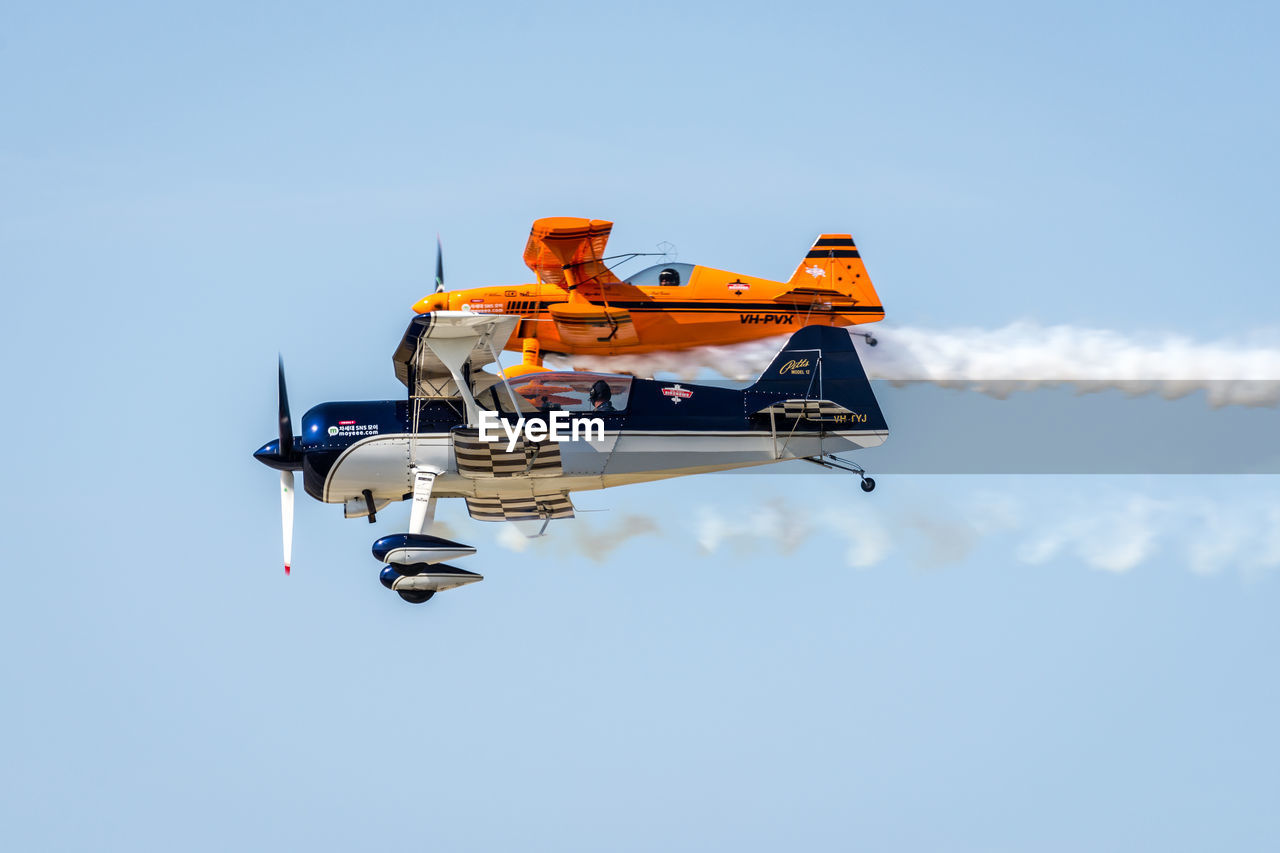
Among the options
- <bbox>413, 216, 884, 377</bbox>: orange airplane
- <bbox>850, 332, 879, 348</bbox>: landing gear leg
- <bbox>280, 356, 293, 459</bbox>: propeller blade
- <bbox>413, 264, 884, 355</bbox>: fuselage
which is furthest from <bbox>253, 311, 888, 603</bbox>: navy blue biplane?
<bbox>850, 332, 879, 348</bbox>: landing gear leg

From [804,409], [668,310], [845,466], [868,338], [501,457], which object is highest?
[668,310]

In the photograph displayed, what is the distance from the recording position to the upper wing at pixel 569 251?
94.8 ft

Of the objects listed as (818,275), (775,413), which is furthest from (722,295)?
(775,413)

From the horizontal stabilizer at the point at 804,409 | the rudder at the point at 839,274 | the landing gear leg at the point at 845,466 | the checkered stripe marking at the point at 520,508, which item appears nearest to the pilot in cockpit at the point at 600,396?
the checkered stripe marking at the point at 520,508

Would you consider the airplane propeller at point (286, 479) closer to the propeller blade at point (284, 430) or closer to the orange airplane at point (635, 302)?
the propeller blade at point (284, 430)

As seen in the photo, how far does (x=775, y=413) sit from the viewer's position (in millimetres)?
26516

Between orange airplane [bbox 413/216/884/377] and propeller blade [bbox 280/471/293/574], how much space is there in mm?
3736

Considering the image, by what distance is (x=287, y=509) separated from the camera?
2638 centimetres

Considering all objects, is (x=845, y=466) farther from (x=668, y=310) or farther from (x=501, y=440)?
(x=501, y=440)

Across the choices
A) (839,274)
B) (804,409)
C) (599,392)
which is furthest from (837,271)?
(599,392)

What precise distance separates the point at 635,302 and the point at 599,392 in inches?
154

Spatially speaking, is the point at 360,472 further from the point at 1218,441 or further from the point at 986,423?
the point at 1218,441

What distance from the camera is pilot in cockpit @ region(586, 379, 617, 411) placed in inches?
1024

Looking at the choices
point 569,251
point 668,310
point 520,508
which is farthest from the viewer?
point 668,310
